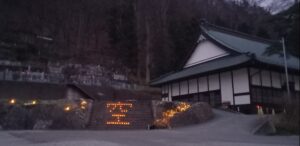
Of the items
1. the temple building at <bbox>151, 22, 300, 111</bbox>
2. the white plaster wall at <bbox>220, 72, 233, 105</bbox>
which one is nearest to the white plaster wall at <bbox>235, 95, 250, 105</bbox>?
the temple building at <bbox>151, 22, 300, 111</bbox>

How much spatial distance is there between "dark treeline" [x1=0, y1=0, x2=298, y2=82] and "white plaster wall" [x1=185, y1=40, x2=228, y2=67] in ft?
8.27

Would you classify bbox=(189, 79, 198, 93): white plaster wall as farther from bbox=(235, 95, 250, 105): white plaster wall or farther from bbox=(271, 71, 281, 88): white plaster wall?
bbox=(271, 71, 281, 88): white plaster wall

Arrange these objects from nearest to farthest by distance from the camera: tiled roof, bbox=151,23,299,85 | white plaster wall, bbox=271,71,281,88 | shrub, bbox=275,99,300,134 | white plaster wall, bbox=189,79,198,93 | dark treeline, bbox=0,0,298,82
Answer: shrub, bbox=275,99,300,134 < tiled roof, bbox=151,23,299,85 < white plaster wall, bbox=271,71,281,88 < white plaster wall, bbox=189,79,198,93 < dark treeline, bbox=0,0,298,82

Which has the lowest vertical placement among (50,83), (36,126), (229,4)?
(36,126)

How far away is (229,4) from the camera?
46.2 metres

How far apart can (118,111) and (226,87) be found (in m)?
9.69

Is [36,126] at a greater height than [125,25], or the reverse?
[125,25]

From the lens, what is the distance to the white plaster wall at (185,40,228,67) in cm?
2398

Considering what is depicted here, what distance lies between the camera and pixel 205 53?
25375 mm

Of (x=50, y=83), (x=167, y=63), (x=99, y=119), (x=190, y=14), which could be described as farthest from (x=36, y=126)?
(x=190, y=14)

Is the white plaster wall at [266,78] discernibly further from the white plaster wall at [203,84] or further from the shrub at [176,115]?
the shrub at [176,115]

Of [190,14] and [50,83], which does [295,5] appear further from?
[190,14]

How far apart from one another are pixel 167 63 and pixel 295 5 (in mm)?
26755

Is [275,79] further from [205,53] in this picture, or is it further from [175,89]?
[175,89]
